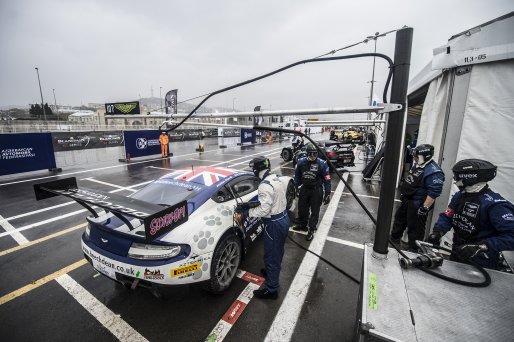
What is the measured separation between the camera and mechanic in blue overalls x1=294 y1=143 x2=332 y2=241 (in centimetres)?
443

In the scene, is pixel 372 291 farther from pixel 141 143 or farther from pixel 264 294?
pixel 141 143

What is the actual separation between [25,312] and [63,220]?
122 inches

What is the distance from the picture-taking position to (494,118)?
10.0 feet

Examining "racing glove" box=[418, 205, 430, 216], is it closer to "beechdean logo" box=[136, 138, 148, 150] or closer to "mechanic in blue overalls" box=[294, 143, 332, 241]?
"mechanic in blue overalls" box=[294, 143, 332, 241]

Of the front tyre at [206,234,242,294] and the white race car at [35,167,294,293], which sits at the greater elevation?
the white race car at [35,167,294,293]

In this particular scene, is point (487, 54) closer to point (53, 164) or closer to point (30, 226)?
point (30, 226)

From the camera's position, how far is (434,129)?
3754 mm

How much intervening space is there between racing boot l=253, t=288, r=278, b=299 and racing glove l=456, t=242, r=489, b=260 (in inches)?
79.0

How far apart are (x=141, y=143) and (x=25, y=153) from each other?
5.11 m

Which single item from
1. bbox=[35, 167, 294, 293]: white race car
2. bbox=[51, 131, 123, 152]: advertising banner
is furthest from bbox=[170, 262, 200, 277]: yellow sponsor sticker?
bbox=[51, 131, 123, 152]: advertising banner

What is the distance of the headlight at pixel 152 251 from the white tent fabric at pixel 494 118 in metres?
4.12

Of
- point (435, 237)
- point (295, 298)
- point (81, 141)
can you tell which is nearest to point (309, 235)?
point (295, 298)

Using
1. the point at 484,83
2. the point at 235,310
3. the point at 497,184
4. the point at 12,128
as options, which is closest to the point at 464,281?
the point at 235,310

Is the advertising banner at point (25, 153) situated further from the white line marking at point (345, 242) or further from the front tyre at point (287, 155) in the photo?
the white line marking at point (345, 242)
